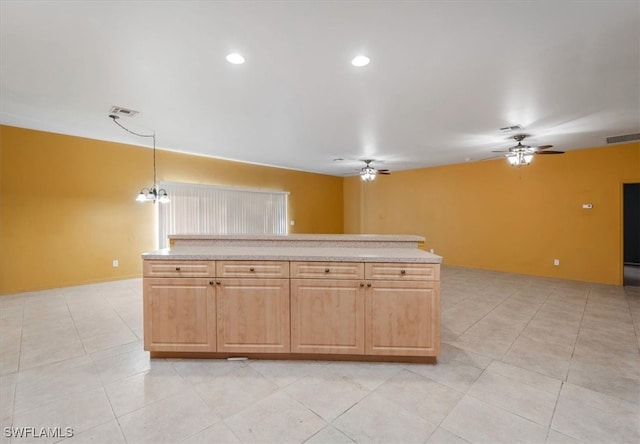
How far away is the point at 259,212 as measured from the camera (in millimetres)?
7477

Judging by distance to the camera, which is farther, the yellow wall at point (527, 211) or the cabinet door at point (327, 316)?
the yellow wall at point (527, 211)

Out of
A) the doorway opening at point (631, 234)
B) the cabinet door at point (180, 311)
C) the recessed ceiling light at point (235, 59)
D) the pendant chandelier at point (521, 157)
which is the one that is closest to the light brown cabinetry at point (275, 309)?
the cabinet door at point (180, 311)

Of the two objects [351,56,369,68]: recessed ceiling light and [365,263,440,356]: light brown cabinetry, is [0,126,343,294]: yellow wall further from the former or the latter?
[365,263,440,356]: light brown cabinetry

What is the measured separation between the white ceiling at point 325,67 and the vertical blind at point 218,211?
187cm

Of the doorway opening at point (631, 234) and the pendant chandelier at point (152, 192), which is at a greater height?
the pendant chandelier at point (152, 192)

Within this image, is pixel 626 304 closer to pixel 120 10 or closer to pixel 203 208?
pixel 120 10

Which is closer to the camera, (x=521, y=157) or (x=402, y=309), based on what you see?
(x=402, y=309)

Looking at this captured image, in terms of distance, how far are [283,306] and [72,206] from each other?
4.94 meters

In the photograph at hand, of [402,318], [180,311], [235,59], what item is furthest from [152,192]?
[402,318]

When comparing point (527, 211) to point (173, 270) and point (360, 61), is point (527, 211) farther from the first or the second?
point (173, 270)

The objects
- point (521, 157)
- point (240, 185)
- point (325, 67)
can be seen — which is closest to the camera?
point (325, 67)

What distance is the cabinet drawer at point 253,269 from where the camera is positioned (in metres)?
2.39

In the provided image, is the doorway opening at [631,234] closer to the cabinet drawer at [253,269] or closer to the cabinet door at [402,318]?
the cabinet door at [402,318]

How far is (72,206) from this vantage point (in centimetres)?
491
